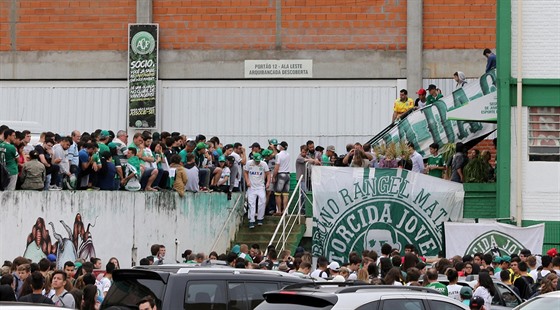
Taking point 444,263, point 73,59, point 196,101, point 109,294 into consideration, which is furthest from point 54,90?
point 109,294

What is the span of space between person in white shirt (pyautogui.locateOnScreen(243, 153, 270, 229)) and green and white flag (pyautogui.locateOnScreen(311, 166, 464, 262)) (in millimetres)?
1638

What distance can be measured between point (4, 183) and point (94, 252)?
2679 millimetres

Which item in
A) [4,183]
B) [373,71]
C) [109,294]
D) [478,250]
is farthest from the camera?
[373,71]

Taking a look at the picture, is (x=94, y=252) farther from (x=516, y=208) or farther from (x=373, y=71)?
(x=373, y=71)

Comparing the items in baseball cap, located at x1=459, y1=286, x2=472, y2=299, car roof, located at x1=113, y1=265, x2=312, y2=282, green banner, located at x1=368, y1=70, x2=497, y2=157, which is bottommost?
baseball cap, located at x1=459, y1=286, x2=472, y2=299

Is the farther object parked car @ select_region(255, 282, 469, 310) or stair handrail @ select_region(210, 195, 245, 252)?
stair handrail @ select_region(210, 195, 245, 252)

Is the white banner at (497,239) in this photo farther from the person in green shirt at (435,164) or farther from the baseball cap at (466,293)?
the baseball cap at (466,293)

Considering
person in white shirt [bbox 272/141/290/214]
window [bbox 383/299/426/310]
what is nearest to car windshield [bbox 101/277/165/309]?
window [bbox 383/299/426/310]

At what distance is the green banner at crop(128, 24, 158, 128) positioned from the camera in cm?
3716

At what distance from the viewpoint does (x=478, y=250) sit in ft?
87.9

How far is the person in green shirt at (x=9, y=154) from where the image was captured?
856 inches

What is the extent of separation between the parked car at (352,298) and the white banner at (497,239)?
43.3 ft

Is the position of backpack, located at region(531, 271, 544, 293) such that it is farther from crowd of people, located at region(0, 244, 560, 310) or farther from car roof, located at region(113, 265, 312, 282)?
car roof, located at region(113, 265, 312, 282)

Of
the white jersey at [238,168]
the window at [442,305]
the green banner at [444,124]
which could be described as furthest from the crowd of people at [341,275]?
the green banner at [444,124]
